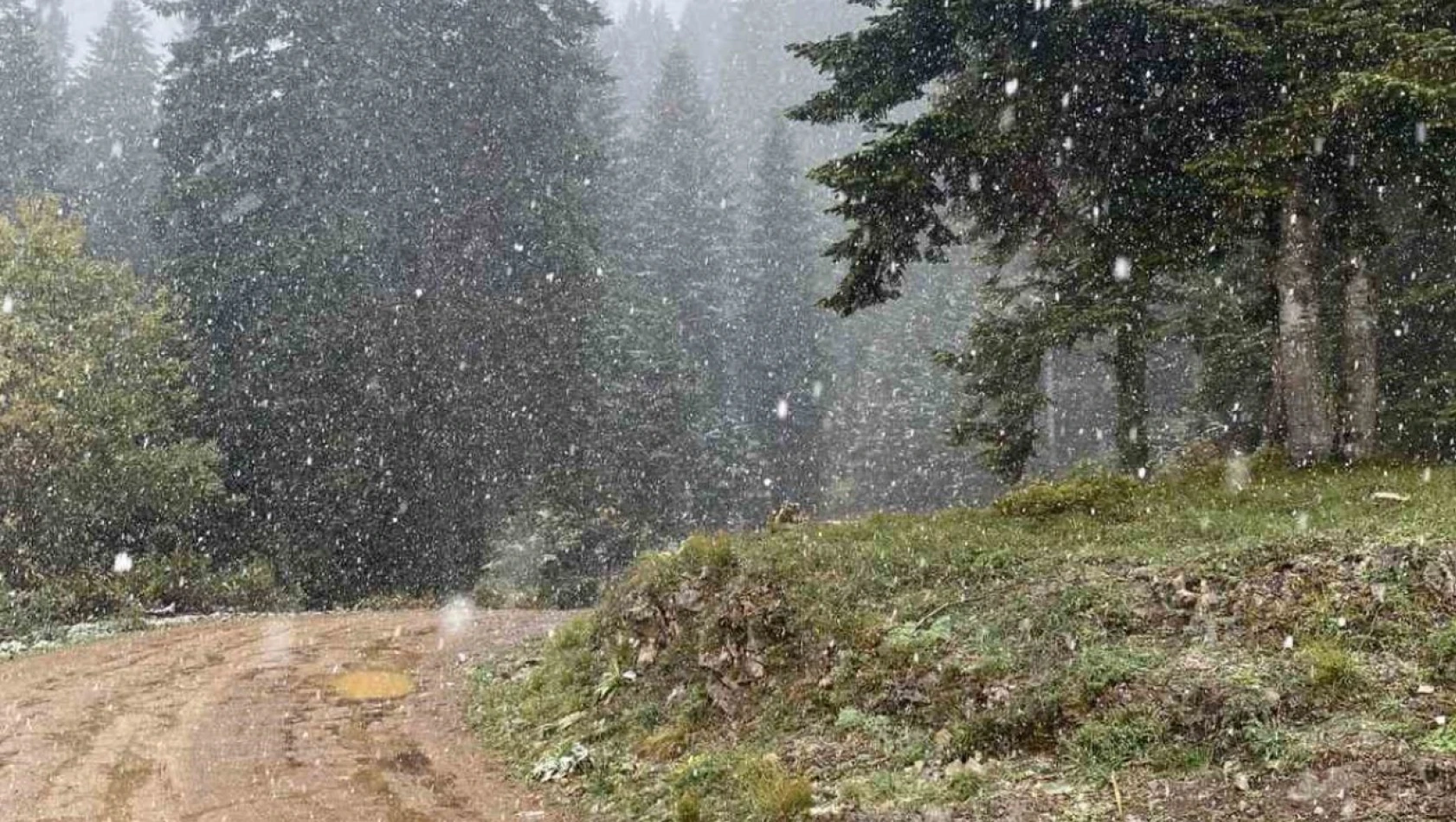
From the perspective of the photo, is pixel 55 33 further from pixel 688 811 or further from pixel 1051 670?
pixel 1051 670

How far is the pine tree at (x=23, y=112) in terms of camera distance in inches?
1630

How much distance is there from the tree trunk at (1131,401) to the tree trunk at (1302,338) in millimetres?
3800

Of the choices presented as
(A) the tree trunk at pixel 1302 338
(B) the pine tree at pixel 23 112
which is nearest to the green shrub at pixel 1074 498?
(A) the tree trunk at pixel 1302 338

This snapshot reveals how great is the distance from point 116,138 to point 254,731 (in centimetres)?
4834

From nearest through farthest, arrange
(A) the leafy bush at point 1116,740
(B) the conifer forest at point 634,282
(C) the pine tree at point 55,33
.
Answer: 1. (A) the leafy bush at point 1116,740
2. (B) the conifer forest at point 634,282
3. (C) the pine tree at point 55,33

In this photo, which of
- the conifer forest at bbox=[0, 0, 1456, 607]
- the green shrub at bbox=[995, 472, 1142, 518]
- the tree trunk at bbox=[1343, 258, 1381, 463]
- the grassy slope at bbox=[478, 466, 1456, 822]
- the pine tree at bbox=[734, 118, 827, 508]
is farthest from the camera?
the pine tree at bbox=[734, 118, 827, 508]

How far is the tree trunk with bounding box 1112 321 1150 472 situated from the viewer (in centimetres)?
1736

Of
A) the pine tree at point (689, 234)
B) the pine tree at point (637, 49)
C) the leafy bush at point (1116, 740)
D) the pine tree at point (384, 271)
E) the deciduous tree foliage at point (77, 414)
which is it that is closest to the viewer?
the leafy bush at point (1116, 740)

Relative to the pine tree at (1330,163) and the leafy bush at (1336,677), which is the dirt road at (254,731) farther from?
the pine tree at (1330,163)

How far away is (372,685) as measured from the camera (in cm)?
1559

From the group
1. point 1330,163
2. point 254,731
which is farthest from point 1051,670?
point 254,731

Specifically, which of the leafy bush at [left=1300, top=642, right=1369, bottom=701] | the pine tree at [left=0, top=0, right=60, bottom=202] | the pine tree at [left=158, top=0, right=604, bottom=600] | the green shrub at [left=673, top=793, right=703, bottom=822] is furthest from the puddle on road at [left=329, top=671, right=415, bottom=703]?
the pine tree at [left=0, top=0, right=60, bottom=202]

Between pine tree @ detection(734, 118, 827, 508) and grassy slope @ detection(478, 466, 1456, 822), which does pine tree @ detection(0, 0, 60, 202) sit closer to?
pine tree @ detection(734, 118, 827, 508)

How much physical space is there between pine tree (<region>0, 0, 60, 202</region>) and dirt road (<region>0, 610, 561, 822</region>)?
96.1ft
